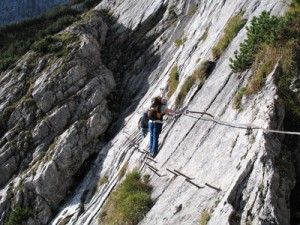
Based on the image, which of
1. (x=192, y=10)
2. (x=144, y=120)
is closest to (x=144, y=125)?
(x=144, y=120)

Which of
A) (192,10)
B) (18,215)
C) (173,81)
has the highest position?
(192,10)

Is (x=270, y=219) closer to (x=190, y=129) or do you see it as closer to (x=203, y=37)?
(x=190, y=129)

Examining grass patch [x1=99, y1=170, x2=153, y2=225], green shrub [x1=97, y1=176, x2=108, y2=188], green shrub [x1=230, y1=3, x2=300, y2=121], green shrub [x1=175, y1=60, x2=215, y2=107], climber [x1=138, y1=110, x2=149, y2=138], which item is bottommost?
grass patch [x1=99, y1=170, x2=153, y2=225]

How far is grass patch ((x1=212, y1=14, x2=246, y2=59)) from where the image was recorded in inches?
687

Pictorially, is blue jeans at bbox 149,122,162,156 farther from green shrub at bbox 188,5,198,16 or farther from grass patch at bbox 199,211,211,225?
green shrub at bbox 188,5,198,16

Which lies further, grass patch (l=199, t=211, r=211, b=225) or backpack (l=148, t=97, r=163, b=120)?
backpack (l=148, t=97, r=163, b=120)

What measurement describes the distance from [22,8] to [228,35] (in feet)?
285

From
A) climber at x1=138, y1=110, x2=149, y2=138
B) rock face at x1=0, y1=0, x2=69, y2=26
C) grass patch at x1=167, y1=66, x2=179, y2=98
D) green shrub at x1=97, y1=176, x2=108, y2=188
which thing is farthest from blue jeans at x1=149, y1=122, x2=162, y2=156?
rock face at x1=0, y1=0, x2=69, y2=26

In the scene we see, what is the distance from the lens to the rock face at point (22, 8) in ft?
300

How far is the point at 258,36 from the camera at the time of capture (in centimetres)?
1264

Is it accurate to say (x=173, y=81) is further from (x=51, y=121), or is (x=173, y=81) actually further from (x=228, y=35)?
(x=51, y=121)

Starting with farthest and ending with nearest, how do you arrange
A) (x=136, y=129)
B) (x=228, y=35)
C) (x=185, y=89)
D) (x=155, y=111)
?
(x=136, y=129) < (x=185, y=89) < (x=228, y=35) < (x=155, y=111)

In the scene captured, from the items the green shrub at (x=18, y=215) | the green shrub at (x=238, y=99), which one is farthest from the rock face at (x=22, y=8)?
the green shrub at (x=238, y=99)

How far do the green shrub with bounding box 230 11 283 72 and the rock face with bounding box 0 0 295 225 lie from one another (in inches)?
22.2
